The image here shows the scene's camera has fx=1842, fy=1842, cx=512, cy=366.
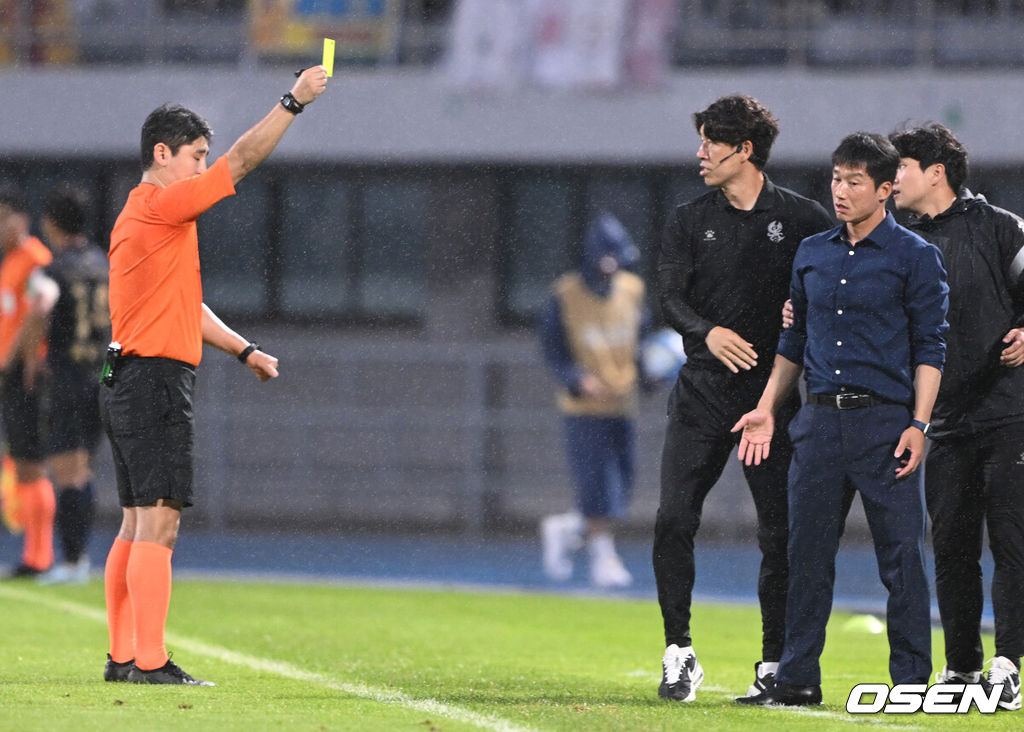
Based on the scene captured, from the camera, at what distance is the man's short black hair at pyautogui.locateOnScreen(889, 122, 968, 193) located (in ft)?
23.3

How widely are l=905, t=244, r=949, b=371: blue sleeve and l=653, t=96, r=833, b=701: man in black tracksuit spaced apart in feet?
2.28

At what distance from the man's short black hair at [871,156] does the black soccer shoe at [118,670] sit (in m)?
3.30

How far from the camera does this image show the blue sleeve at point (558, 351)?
1384 centimetres

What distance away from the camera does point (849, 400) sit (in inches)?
253

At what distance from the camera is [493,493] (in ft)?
58.6

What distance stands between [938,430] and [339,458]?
11.3 m

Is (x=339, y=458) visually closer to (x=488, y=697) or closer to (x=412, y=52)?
(x=412, y=52)

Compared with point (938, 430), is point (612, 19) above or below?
above

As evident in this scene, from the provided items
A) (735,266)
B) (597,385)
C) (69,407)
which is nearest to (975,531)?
(735,266)

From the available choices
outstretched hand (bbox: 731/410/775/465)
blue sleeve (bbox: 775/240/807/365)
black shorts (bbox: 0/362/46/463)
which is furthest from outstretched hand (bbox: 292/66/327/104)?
black shorts (bbox: 0/362/46/463)

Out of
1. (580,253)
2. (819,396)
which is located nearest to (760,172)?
(819,396)

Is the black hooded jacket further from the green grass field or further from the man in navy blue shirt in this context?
the green grass field

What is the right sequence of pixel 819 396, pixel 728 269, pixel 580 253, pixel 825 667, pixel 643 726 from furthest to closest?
1. pixel 580 253
2. pixel 825 667
3. pixel 728 269
4. pixel 819 396
5. pixel 643 726

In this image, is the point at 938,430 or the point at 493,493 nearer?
the point at 938,430
